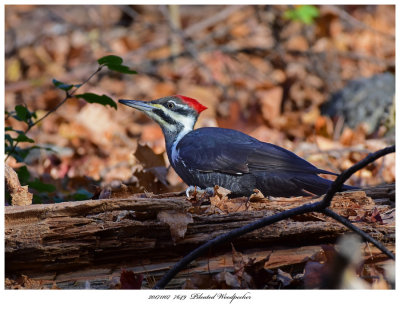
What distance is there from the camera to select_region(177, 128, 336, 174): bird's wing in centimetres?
368

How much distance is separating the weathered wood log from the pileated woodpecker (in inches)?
25.0

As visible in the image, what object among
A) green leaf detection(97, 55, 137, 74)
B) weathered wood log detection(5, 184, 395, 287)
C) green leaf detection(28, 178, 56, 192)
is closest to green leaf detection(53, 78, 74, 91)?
green leaf detection(97, 55, 137, 74)

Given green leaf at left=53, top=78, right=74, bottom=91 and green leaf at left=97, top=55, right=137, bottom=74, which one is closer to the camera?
green leaf at left=97, top=55, right=137, bottom=74

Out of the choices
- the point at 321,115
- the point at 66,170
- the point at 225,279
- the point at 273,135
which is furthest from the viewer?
the point at 321,115

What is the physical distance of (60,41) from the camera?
10797 millimetres

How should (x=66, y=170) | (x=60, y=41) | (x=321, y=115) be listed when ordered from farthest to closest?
1. (x=60, y=41)
2. (x=321, y=115)
3. (x=66, y=170)

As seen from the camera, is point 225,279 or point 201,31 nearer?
point 225,279

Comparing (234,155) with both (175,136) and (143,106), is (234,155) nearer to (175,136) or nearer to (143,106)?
(175,136)

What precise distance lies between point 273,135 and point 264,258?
4.94 meters

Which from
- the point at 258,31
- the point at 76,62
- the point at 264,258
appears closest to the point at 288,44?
the point at 258,31

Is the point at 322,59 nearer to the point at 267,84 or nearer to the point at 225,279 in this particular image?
the point at 267,84

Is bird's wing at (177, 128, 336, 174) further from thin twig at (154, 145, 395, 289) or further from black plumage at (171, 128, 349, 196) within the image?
thin twig at (154, 145, 395, 289)

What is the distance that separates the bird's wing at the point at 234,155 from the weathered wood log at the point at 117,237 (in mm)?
708

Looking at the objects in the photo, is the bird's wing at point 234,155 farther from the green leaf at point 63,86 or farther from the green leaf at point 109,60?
the green leaf at point 63,86
